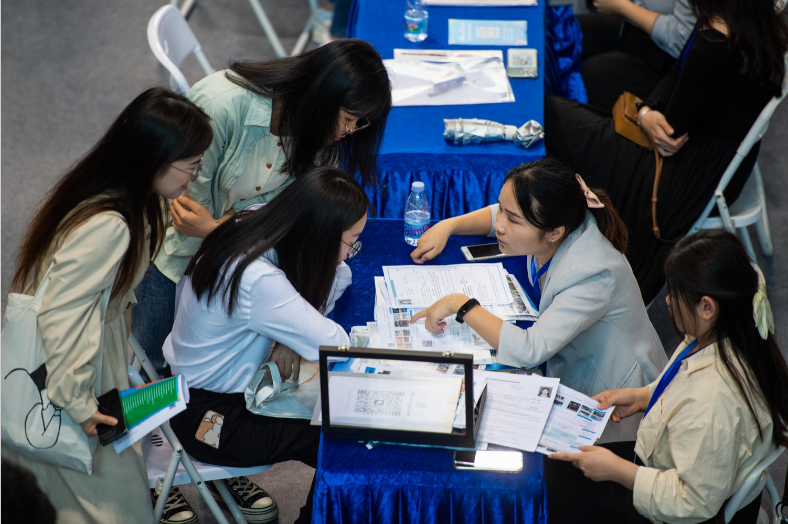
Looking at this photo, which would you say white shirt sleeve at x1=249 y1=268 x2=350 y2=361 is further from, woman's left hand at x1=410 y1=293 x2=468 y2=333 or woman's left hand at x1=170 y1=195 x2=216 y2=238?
woman's left hand at x1=170 y1=195 x2=216 y2=238

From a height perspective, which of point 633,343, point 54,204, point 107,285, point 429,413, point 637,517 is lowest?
point 637,517

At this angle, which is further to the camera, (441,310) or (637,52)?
(637,52)

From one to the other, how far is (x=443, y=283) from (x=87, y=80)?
3205 millimetres

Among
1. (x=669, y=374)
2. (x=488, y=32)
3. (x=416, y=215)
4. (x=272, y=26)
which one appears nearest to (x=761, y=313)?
(x=669, y=374)

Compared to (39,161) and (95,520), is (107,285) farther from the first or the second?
(39,161)

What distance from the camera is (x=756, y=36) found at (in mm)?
2566

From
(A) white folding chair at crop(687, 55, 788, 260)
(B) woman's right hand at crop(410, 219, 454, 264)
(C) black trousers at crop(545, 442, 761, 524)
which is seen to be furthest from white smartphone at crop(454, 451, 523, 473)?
(A) white folding chair at crop(687, 55, 788, 260)

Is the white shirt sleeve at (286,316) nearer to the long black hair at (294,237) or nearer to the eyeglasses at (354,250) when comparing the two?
the long black hair at (294,237)

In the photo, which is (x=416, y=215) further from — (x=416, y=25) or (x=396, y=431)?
(x=416, y=25)

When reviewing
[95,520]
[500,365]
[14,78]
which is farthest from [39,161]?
[500,365]

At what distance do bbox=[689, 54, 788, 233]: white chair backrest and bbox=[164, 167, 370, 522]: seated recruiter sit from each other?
1612 mm

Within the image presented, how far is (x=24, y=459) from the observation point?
165cm

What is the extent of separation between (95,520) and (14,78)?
353 centimetres

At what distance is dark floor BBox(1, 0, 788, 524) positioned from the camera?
348cm
